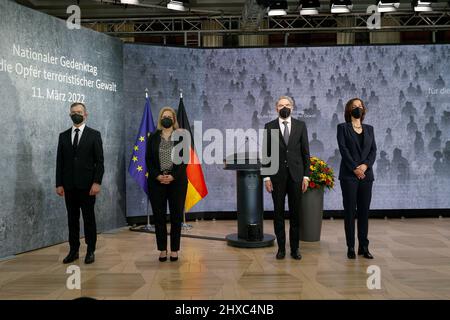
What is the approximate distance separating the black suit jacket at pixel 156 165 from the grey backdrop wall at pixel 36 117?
169 cm

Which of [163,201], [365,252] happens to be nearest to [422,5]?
[365,252]

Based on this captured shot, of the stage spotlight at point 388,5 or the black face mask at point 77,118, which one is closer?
the black face mask at point 77,118

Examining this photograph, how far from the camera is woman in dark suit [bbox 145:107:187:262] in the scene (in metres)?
4.35

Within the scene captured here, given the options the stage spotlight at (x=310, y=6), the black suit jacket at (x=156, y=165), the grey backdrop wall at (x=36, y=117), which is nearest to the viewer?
the black suit jacket at (x=156, y=165)

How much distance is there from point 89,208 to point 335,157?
14.7 ft

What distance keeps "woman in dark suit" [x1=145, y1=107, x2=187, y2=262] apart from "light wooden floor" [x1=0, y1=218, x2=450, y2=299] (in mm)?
465

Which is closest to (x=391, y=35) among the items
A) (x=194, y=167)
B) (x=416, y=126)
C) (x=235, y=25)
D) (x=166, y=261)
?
(x=235, y=25)

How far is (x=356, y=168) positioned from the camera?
4.41 metres

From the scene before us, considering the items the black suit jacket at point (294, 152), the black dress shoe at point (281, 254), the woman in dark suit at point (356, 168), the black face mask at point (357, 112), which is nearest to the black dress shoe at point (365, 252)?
the woman in dark suit at point (356, 168)

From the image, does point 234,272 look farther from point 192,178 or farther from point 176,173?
point 192,178

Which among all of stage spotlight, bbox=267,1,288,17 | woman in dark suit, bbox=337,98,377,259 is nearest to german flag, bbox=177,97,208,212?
woman in dark suit, bbox=337,98,377,259

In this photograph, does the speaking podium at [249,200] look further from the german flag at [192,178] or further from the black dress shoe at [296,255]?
the german flag at [192,178]

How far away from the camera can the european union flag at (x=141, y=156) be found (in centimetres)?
619

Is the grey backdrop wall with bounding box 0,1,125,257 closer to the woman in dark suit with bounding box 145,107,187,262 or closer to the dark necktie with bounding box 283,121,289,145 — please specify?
the woman in dark suit with bounding box 145,107,187,262
